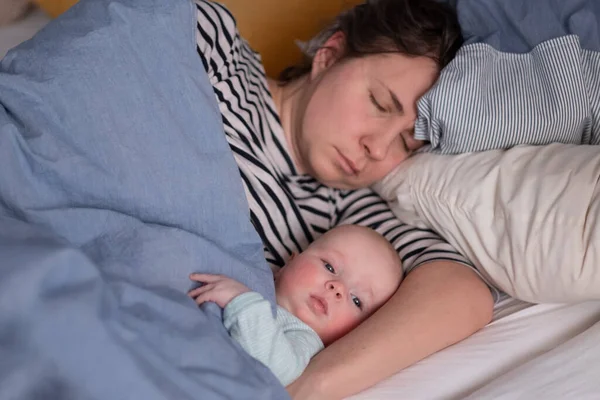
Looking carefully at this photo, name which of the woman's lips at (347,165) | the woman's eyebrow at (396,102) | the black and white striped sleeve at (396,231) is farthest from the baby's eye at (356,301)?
A: the woman's eyebrow at (396,102)

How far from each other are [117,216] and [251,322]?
219 mm

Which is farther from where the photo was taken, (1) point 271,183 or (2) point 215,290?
(1) point 271,183

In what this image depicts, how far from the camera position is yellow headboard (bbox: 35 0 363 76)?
1679 millimetres

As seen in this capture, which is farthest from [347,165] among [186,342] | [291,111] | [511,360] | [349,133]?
[186,342]

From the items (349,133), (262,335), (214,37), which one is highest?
(214,37)

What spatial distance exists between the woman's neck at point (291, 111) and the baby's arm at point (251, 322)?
1.57ft

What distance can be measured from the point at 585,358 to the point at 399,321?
263mm

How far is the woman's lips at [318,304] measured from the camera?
105cm

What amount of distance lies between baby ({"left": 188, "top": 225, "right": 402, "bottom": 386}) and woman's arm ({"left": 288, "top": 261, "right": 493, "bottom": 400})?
0.03 meters

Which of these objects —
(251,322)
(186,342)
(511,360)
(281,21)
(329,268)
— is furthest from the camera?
(281,21)

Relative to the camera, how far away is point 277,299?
1.07 meters

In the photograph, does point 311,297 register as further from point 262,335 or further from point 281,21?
point 281,21

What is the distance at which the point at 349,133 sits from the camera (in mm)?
1202

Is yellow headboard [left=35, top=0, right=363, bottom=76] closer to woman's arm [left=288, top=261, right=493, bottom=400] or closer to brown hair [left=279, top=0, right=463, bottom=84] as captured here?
brown hair [left=279, top=0, right=463, bottom=84]
